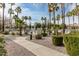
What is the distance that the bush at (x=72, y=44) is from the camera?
245 inches

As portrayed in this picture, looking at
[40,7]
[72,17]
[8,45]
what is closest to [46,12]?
[40,7]

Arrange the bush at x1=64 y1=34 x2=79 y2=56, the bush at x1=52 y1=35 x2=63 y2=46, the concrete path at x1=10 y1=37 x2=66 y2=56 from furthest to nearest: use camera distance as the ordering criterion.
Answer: the bush at x1=52 y1=35 x2=63 y2=46 → the concrete path at x1=10 y1=37 x2=66 y2=56 → the bush at x1=64 y1=34 x2=79 y2=56

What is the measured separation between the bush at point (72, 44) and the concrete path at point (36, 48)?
0.22m

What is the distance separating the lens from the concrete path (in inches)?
251

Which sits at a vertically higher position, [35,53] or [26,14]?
[26,14]

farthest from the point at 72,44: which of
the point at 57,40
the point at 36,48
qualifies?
the point at 36,48

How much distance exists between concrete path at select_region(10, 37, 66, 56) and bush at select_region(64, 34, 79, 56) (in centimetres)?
22

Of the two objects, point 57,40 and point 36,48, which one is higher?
point 57,40

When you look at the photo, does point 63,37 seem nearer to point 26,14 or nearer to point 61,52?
point 61,52

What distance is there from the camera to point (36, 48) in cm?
650

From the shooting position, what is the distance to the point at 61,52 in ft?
21.0

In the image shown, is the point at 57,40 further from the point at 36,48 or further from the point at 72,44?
the point at 36,48

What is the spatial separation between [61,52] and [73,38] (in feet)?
1.49

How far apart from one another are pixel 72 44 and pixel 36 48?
2.90 feet
